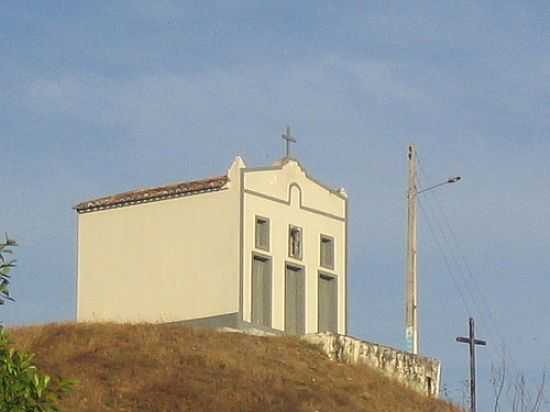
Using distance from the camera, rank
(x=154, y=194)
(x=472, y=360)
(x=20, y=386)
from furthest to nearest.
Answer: (x=154, y=194) < (x=472, y=360) < (x=20, y=386)

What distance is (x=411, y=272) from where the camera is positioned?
3994cm

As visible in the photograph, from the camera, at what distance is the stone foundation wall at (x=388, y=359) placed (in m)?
37.6

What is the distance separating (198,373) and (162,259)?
5.14 m

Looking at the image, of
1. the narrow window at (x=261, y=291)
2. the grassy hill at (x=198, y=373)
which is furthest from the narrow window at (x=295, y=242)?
the grassy hill at (x=198, y=373)

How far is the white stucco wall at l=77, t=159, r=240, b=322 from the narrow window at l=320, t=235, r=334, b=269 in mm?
3593

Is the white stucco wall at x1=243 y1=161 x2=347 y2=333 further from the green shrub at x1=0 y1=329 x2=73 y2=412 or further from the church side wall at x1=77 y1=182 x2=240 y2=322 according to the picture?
the green shrub at x1=0 y1=329 x2=73 y2=412

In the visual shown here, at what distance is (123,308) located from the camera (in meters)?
39.2

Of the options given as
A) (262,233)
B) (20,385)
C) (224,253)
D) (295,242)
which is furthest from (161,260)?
(20,385)

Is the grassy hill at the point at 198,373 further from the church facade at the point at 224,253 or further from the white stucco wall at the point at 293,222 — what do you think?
the white stucco wall at the point at 293,222

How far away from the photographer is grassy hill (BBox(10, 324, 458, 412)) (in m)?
32.5

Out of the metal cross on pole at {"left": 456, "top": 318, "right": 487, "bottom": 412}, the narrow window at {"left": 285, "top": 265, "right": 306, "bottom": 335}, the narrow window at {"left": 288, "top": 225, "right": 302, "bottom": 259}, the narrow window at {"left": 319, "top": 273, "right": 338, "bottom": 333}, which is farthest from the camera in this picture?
the narrow window at {"left": 319, "top": 273, "right": 338, "bottom": 333}

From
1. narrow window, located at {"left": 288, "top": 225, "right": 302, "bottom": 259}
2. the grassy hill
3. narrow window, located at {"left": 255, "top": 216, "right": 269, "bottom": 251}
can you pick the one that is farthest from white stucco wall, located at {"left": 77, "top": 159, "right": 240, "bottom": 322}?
narrow window, located at {"left": 288, "top": 225, "right": 302, "bottom": 259}

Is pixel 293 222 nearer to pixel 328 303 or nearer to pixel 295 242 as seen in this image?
pixel 295 242

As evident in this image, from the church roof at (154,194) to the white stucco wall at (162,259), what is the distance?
0.46 ft
